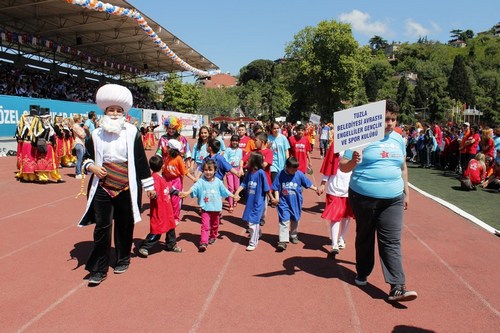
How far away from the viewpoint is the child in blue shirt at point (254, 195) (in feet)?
18.0

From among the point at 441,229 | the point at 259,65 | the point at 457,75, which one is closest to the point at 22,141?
the point at 441,229

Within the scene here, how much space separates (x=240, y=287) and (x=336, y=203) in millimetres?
1899

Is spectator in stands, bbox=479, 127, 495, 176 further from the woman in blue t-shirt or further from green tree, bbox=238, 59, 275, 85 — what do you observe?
green tree, bbox=238, 59, 275, 85

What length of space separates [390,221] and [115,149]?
117 inches

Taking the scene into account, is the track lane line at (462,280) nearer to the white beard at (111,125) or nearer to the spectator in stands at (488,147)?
the white beard at (111,125)

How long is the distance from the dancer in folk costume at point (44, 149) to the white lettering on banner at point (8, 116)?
5.90m

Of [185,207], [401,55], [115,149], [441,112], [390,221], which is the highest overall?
[401,55]

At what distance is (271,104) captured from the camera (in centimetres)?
8369

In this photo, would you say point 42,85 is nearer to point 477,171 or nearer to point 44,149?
point 44,149

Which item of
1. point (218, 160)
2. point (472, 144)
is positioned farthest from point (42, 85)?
point (472, 144)

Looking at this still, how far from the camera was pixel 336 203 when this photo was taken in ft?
17.4

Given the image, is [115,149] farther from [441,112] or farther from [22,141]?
[441,112]

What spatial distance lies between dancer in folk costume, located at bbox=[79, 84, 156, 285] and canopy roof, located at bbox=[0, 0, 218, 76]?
60.5ft

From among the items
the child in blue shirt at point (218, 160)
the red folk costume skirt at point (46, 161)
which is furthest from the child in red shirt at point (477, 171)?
the red folk costume skirt at point (46, 161)
